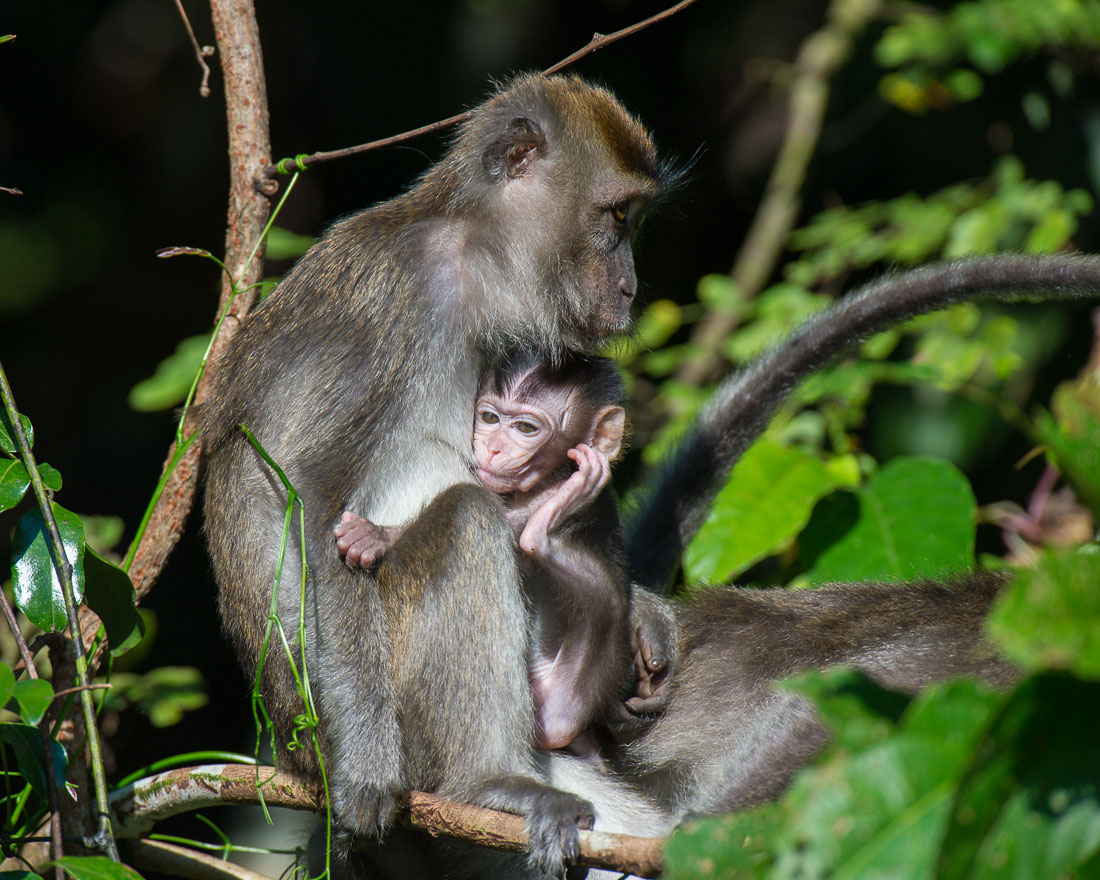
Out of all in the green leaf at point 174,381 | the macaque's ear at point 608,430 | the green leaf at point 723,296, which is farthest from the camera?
the green leaf at point 723,296

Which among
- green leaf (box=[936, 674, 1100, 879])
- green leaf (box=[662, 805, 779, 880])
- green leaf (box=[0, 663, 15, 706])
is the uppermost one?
green leaf (box=[936, 674, 1100, 879])

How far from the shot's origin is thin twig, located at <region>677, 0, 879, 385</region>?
797 cm

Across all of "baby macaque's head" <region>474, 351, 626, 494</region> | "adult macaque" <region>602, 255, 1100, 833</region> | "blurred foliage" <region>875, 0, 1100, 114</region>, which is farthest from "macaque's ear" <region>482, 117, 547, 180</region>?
"blurred foliage" <region>875, 0, 1100, 114</region>

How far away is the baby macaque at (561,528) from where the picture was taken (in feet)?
12.1

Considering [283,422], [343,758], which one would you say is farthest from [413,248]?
[343,758]

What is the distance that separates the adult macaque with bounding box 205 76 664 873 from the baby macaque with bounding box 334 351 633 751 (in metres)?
0.13

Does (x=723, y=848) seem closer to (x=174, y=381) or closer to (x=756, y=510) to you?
(x=756, y=510)

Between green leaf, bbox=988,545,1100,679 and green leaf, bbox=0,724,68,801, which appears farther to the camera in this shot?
green leaf, bbox=0,724,68,801

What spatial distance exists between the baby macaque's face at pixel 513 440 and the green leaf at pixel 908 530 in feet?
3.89

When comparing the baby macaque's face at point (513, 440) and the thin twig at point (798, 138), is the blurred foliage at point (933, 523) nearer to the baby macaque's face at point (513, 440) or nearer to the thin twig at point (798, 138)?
the thin twig at point (798, 138)

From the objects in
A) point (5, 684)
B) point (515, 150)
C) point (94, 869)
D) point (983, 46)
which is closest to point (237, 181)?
point (515, 150)

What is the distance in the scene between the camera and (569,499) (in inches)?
146

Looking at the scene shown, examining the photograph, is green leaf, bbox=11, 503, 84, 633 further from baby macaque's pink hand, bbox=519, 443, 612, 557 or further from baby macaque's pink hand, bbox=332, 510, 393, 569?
baby macaque's pink hand, bbox=519, 443, 612, 557

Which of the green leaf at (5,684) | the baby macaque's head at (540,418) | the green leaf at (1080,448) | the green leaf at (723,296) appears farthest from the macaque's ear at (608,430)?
the green leaf at (1080,448)
